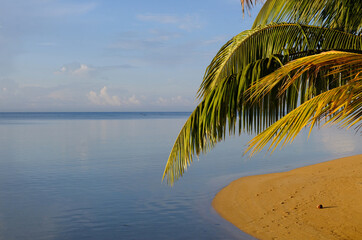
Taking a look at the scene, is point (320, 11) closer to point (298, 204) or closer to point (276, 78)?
point (276, 78)

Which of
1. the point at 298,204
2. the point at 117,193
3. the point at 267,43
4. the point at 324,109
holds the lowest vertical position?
the point at 117,193

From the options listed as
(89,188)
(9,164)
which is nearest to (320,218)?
(89,188)

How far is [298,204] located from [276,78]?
6.66 meters

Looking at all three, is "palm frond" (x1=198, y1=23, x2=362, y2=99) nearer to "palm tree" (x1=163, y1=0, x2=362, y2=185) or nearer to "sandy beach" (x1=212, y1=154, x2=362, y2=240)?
"palm tree" (x1=163, y1=0, x2=362, y2=185)

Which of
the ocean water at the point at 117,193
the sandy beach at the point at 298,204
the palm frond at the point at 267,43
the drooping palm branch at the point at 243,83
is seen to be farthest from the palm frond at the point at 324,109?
the ocean water at the point at 117,193

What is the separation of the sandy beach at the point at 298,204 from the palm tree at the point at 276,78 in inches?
119

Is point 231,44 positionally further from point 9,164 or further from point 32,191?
point 9,164

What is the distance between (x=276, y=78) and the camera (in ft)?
13.4

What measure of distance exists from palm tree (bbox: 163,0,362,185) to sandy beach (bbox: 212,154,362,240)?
301 cm

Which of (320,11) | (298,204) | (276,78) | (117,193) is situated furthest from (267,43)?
(117,193)

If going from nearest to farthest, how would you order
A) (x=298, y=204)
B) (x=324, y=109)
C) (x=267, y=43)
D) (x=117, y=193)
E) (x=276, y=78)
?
(x=324, y=109) < (x=276, y=78) < (x=267, y=43) < (x=298, y=204) < (x=117, y=193)

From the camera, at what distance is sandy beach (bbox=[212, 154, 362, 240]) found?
814cm

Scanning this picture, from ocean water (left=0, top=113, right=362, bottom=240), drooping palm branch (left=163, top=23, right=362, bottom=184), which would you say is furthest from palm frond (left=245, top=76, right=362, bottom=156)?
ocean water (left=0, top=113, right=362, bottom=240)

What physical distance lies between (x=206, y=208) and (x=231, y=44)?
5.59m
